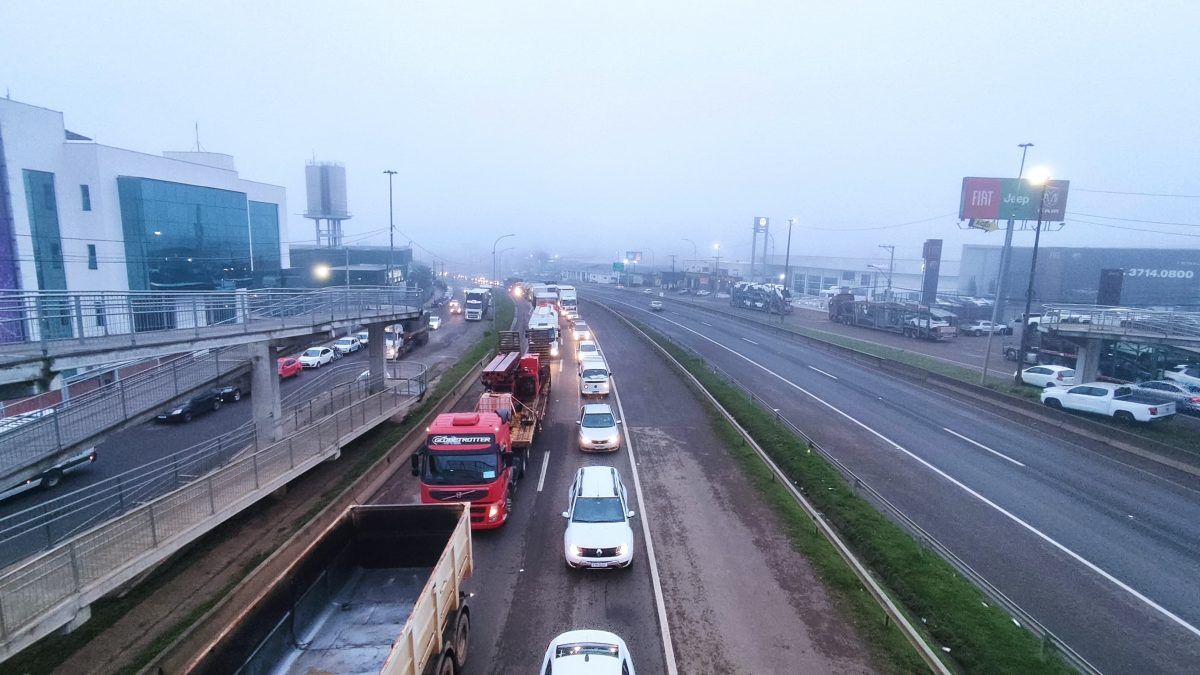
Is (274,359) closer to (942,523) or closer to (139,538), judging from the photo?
(139,538)

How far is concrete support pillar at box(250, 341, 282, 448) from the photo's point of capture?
1669cm

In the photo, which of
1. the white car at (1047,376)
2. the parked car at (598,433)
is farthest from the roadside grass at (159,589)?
the white car at (1047,376)

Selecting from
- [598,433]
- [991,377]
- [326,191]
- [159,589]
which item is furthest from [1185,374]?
[326,191]

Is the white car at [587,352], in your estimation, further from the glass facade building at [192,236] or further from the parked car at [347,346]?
the glass facade building at [192,236]

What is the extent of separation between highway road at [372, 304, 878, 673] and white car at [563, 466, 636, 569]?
1.48 feet

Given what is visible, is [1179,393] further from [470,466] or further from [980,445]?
[470,466]

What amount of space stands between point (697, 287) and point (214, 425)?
93.9m

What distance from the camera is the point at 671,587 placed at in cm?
1162

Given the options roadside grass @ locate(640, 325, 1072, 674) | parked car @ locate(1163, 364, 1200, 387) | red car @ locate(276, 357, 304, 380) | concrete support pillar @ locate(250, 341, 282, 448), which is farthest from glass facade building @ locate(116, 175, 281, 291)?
parked car @ locate(1163, 364, 1200, 387)

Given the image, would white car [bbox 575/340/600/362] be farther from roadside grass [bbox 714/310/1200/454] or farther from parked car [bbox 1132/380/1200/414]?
→ parked car [bbox 1132/380/1200/414]

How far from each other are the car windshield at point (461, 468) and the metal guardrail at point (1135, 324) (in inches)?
1087

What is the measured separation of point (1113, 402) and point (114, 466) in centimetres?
3575

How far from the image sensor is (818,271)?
128m

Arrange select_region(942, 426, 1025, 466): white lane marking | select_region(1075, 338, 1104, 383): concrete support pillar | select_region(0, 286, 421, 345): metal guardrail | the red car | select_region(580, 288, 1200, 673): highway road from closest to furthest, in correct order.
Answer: select_region(580, 288, 1200, 673): highway road → select_region(0, 286, 421, 345): metal guardrail → select_region(942, 426, 1025, 466): white lane marking → select_region(1075, 338, 1104, 383): concrete support pillar → the red car
